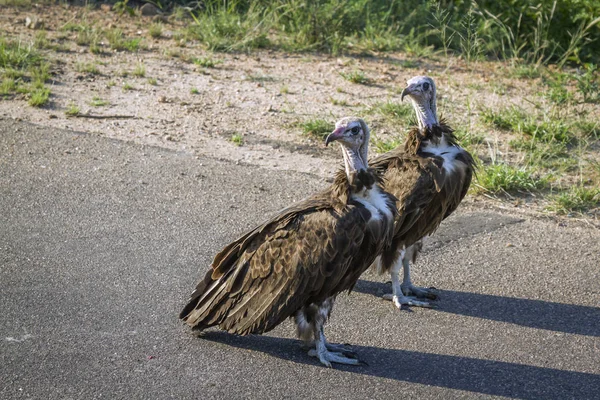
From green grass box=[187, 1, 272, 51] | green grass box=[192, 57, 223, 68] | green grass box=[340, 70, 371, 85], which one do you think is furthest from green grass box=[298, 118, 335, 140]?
green grass box=[187, 1, 272, 51]

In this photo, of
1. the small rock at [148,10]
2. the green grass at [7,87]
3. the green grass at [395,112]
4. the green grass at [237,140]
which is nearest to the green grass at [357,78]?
the green grass at [395,112]

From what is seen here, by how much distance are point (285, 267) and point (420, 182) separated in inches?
49.4

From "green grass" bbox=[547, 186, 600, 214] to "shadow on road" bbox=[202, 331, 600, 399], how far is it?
248 cm

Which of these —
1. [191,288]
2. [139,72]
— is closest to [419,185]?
[191,288]

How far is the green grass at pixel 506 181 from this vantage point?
24.6 feet

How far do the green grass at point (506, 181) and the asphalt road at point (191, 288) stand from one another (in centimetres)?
41

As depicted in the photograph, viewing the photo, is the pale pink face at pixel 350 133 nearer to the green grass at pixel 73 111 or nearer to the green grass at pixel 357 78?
the green grass at pixel 73 111

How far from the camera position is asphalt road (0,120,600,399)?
4.82m

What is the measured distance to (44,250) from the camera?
6250 mm

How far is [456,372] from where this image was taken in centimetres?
498

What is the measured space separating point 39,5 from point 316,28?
12.8ft

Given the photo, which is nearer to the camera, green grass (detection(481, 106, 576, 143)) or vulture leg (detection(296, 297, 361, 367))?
vulture leg (detection(296, 297, 361, 367))

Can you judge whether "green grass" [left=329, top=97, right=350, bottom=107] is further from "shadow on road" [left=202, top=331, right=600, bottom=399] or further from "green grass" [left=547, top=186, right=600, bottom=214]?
"shadow on road" [left=202, top=331, right=600, bottom=399]

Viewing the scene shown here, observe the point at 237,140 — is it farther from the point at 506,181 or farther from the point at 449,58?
the point at 449,58
